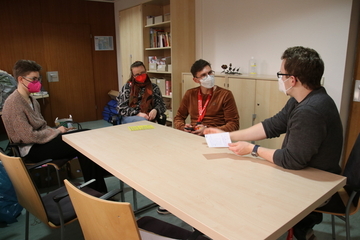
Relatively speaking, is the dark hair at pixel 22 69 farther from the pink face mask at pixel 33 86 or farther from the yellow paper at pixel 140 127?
the yellow paper at pixel 140 127

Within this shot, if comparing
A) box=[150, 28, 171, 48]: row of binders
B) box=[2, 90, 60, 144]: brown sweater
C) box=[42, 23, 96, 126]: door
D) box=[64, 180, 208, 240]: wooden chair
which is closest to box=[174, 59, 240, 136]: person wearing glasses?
box=[2, 90, 60, 144]: brown sweater

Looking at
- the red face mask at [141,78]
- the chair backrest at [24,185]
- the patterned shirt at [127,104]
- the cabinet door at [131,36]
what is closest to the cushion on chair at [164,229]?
the chair backrest at [24,185]

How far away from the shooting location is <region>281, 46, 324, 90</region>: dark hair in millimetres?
1500

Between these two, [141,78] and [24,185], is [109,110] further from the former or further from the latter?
[24,185]

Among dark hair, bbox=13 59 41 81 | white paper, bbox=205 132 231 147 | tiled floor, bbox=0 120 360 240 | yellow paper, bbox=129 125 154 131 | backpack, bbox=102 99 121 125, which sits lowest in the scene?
tiled floor, bbox=0 120 360 240

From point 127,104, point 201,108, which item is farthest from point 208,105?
point 127,104

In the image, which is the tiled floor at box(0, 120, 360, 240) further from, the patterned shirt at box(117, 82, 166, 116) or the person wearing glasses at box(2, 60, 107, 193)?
the patterned shirt at box(117, 82, 166, 116)

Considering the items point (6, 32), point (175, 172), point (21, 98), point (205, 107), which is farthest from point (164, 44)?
point (175, 172)

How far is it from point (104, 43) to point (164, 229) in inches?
219

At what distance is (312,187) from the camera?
131 cm

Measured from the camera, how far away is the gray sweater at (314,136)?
141 centimetres

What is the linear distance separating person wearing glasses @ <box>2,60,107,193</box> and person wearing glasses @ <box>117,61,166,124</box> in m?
0.90

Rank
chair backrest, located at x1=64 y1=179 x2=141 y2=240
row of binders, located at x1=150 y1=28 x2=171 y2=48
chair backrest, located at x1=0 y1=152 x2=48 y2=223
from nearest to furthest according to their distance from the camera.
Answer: chair backrest, located at x1=64 y1=179 x2=141 y2=240 < chair backrest, located at x1=0 y1=152 x2=48 y2=223 < row of binders, located at x1=150 y1=28 x2=171 y2=48

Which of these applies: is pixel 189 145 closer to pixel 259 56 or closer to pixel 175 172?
pixel 175 172
